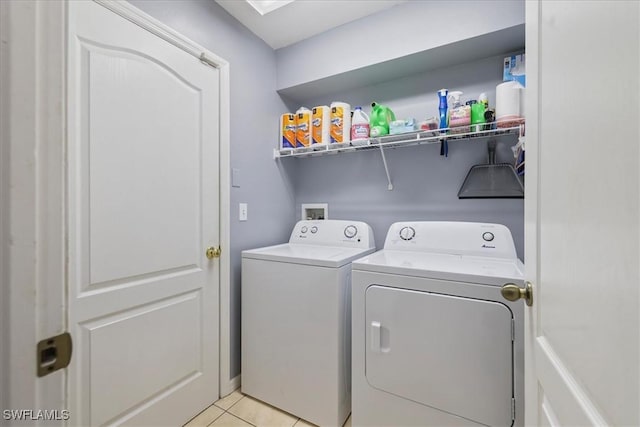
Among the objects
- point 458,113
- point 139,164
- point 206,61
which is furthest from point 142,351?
point 458,113

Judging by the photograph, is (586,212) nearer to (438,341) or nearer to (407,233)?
(438,341)

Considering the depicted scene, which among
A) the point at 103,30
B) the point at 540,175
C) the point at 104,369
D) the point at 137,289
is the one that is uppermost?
the point at 103,30

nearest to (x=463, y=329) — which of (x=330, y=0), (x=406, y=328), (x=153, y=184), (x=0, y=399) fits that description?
(x=406, y=328)

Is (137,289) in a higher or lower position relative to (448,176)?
lower

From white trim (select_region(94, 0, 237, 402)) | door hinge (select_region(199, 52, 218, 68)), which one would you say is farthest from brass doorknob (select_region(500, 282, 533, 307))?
door hinge (select_region(199, 52, 218, 68))

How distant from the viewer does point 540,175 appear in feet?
2.34

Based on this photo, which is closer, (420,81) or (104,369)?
(104,369)

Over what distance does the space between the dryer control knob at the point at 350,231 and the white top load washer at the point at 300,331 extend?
156 millimetres

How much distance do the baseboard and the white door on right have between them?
1.76 metres

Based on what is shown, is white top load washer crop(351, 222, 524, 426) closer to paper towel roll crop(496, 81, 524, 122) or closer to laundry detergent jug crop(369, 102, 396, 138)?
paper towel roll crop(496, 81, 524, 122)

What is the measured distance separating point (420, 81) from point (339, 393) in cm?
214

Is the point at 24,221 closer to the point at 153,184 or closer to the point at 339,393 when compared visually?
the point at 153,184

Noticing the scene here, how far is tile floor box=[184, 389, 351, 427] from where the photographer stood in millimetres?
1623

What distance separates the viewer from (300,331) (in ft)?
5.34
